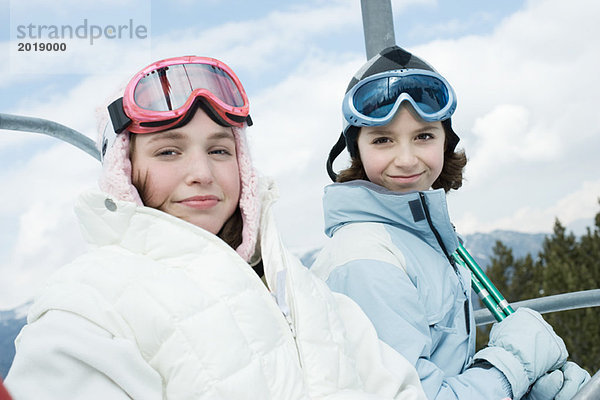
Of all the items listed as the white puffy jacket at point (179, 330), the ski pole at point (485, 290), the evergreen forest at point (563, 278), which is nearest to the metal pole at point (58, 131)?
the white puffy jacket at point (179, 330)

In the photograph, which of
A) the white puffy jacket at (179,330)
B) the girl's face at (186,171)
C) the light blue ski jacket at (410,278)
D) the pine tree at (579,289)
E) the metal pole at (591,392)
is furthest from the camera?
the pine tree at (579,289)

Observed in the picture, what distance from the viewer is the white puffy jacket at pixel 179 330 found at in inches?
44.0

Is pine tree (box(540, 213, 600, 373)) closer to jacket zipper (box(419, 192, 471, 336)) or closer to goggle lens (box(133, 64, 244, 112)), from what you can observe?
jacket zipper (box(419, 192, 471, 336))

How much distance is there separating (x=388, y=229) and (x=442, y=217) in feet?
0.68

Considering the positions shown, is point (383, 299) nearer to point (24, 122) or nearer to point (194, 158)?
point (194, 158)

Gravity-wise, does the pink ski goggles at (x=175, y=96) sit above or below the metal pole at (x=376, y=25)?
below

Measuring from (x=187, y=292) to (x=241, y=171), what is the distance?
55 cm

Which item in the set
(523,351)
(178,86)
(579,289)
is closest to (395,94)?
(178,86)

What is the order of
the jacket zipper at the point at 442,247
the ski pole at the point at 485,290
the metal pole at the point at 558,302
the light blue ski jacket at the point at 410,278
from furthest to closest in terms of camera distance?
the metal pole at the point at 558,302, the ski pole at the point at 485,290, the jacket zipper at the point at 442,247, the light blue ski jacket at the point at 410,278

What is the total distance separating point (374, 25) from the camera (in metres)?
Result: 2.50

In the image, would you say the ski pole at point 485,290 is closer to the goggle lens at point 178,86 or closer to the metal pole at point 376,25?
the metal pole at point 376,25

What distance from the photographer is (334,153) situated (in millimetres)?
2393

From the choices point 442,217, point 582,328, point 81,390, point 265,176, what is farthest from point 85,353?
point 582,328

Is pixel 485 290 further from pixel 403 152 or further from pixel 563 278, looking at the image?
pixel 563 278
